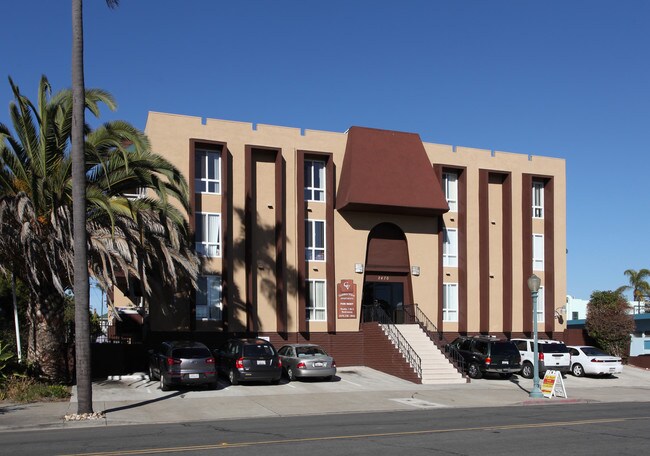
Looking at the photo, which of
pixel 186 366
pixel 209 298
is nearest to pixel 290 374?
pixel 186 366

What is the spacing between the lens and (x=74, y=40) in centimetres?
2019

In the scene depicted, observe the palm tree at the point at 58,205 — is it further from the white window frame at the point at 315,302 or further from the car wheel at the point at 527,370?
the car wheel at the point at 527,370

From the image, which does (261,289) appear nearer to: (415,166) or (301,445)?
(415,166)

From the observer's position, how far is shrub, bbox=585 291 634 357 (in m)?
39.3

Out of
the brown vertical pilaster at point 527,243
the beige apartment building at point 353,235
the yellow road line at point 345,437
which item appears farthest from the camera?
the brown vertical pilaster at point 527,243

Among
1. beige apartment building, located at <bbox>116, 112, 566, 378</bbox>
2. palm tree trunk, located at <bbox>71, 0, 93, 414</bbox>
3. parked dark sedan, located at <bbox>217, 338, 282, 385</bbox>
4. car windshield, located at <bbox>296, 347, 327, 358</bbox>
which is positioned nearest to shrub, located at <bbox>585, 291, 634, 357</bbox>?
beige apartment building, located at <bbox>116, 112, 566, 378</bbox>

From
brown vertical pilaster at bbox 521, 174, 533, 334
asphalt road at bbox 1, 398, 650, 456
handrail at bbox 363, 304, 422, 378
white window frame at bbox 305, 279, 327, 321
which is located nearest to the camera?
asphalt road at bbox 1, 398, 650, 456

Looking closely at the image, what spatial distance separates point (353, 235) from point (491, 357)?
880 centimetres

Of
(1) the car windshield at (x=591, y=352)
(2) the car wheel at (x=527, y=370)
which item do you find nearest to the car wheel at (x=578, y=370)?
(1) the car windshield at (x=591, y=352)

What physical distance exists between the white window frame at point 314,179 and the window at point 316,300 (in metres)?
4.01

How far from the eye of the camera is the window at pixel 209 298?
105 ft

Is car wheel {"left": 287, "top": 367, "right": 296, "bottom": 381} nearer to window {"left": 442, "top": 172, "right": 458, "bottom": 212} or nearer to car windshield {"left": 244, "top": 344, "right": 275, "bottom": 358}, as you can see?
car windshield {"left": 244, "top": 344, "right": 275, "bottom": 358}

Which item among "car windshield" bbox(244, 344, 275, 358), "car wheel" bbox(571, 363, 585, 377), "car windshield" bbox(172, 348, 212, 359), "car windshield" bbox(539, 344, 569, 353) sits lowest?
"car wheel" bbox(571, 363, 585, 377)

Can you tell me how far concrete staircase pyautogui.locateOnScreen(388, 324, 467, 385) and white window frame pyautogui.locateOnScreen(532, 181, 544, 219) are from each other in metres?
11.0
